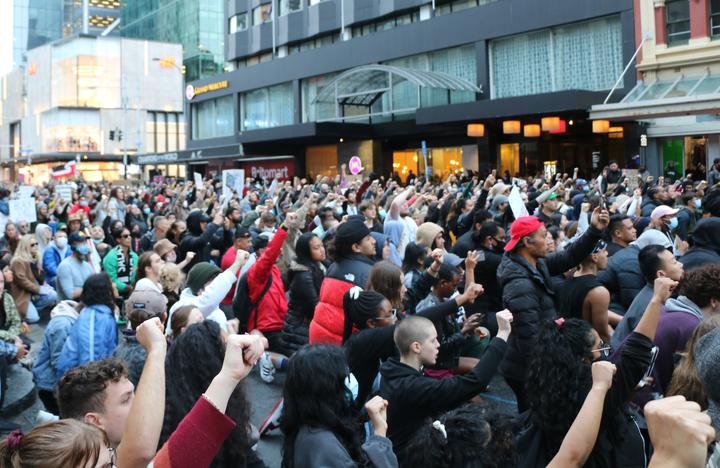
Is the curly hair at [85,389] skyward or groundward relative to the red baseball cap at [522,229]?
groundward

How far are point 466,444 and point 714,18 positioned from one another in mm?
25319

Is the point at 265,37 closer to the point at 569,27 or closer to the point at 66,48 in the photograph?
the point at 569,27

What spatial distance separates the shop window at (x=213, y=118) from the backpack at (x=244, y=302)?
1636 inches

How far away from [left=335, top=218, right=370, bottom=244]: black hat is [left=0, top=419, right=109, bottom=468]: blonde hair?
442cm

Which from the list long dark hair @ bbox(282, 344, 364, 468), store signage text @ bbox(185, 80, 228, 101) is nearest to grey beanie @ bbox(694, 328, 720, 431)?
long dark hair @ bbox(282, 344, 364, 468)

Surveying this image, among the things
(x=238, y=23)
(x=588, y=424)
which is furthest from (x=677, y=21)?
(x=238, y=23)

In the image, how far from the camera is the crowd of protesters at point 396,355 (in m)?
2.68

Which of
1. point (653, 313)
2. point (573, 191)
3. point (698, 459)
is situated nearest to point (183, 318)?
point (653, 313)

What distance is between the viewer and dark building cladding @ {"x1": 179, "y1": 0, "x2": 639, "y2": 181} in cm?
2758

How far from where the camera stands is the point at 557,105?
26.4 metres

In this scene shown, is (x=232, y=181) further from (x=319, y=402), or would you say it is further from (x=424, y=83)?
(x=424, y=83)

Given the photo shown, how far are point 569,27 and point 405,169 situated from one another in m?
13.5

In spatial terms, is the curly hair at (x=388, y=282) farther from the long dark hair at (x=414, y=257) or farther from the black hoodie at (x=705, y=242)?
the black hoodie at (x=705, y=242)

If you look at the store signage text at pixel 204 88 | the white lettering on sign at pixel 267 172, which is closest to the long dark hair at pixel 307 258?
the white lettering on sign at pixel 267 172
